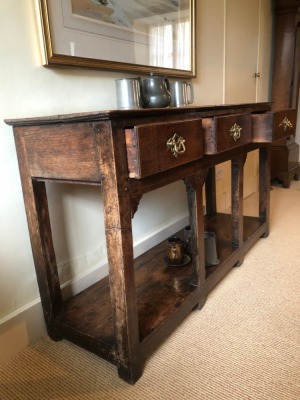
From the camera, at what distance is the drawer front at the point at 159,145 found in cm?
70

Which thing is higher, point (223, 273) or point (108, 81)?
point (108, 81)

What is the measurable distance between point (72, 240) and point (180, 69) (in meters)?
1.02

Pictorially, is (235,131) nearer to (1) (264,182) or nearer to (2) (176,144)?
(2) (176,144)

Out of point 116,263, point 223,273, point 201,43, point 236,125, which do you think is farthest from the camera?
point 201,43

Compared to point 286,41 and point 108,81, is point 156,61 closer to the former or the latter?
point 108,81

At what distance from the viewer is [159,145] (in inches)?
29.9

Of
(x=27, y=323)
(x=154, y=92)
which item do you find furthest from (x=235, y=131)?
(x=27, y=323)

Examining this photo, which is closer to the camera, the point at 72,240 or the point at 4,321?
the point at 4,321

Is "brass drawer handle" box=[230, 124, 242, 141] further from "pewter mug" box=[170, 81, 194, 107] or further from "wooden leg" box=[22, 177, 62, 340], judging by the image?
"wooden leg" box=[22, 177, 62, 340]

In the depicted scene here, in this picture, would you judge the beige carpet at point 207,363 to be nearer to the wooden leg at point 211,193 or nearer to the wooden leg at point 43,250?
the wooden leg at point 43,250

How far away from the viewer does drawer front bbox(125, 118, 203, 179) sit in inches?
27.6

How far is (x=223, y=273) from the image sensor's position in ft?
4.33

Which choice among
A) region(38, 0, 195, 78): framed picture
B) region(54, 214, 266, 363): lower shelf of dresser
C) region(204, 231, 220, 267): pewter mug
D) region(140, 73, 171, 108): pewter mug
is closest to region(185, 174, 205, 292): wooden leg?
region(54, 214, 266, 363): lower shelf of dresser

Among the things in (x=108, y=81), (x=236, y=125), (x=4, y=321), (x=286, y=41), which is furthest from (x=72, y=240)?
(x=286, y=41)
